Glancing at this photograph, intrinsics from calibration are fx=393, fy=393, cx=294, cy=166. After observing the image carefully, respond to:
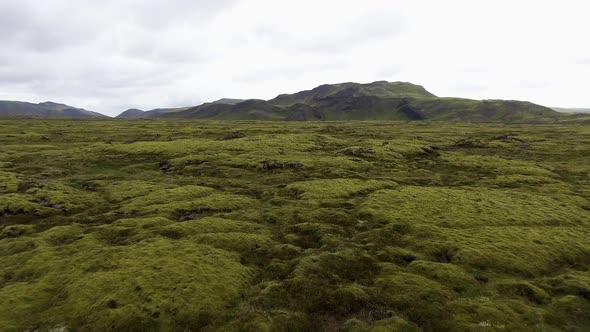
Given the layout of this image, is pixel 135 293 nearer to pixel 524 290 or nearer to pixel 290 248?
pixel 290 248

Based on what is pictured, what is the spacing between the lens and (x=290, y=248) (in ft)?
127

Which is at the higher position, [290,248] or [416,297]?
[290,248]

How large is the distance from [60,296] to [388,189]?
46.1 meters

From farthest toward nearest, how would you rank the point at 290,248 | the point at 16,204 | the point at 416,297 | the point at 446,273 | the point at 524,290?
the point at 16,204 → the point at 290,248 → the point at 446,273 → the point at 524,290 → the point at 416,297

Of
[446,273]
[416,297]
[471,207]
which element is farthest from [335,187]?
[416,297]

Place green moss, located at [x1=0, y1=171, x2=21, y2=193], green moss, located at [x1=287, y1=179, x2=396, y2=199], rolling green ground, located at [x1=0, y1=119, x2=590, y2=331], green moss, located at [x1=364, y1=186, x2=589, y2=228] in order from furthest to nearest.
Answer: green moss, located at [x1=287, y1=179, x2=396, y2=199] → green moss, located at [x1=0, y1=171, x2=21, y2=193] → green moss, located at [x1=364, y1=186, x2=589, y2=228] → rolling green ground, located at [x1=0, y1=119, x2=590, y2=331]

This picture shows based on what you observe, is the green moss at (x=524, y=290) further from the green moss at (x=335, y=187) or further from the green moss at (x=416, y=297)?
the green moss at (x=335, y=187)

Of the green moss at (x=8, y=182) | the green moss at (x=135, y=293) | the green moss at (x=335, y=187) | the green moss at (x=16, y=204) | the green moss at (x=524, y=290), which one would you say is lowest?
the green moss at (x=524, y=290)

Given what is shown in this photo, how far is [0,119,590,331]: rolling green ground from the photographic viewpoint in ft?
90.1

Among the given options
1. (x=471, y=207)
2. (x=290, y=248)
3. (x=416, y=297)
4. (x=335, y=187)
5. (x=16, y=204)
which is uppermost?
(x=16, y=204)

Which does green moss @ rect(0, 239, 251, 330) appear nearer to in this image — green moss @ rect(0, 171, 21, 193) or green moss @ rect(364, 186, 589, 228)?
green moss @ rect(364, 186, 589, 228)

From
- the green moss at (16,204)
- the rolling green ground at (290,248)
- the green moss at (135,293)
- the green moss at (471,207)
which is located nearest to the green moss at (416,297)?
the rolling green ground at (290,248)

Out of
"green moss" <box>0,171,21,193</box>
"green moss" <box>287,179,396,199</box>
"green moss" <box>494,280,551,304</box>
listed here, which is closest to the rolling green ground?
"green moss" <box>494,280,551,304</box>

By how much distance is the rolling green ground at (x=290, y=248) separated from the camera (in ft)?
90.1
